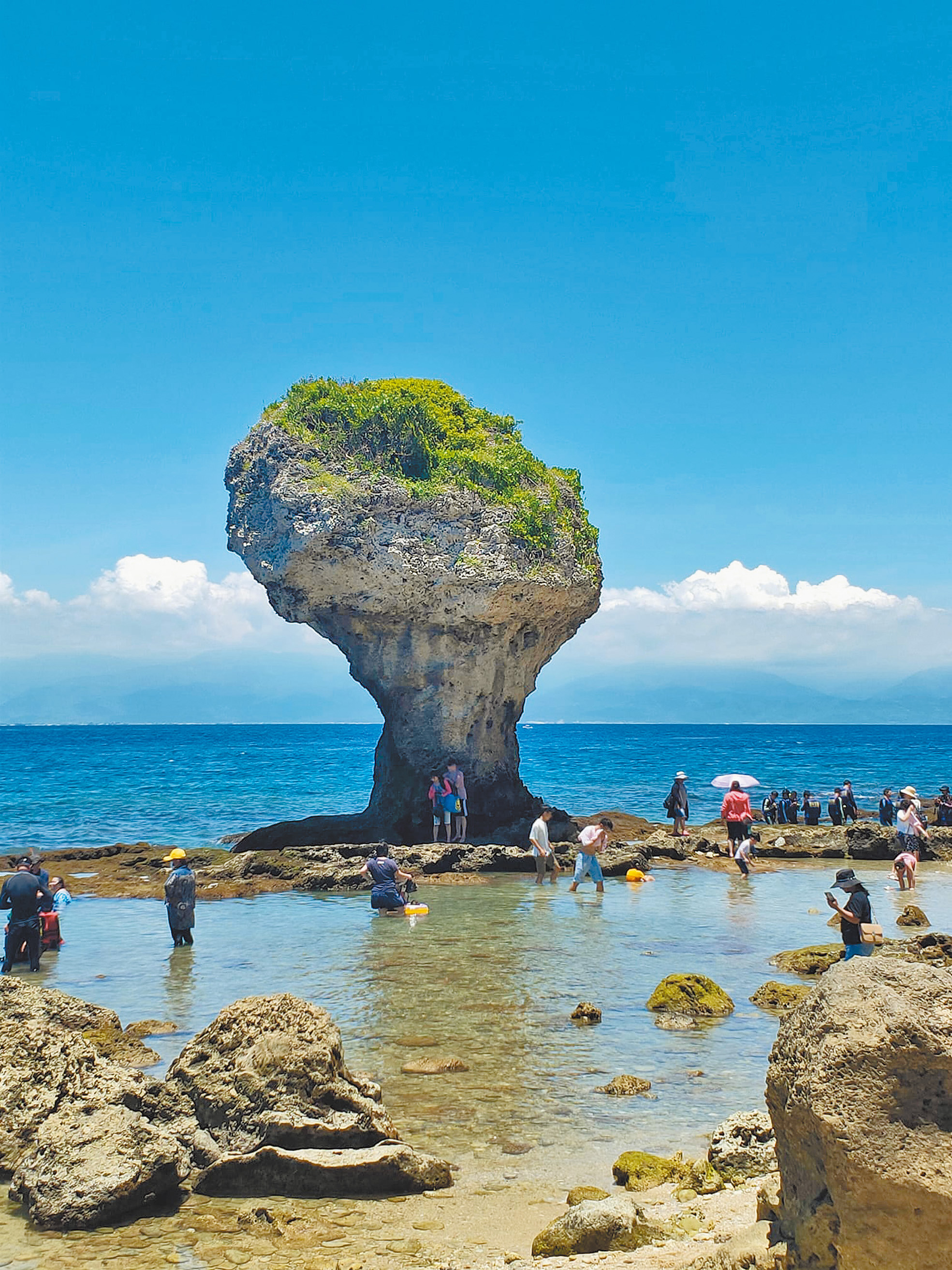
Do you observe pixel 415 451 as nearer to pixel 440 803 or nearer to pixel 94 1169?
pixel 440 803

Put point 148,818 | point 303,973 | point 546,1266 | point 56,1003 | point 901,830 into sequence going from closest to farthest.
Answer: point 546,1266
point 56,1003
point 303,973
point 901,830
point 148,818

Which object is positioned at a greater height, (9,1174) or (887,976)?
(887,976)

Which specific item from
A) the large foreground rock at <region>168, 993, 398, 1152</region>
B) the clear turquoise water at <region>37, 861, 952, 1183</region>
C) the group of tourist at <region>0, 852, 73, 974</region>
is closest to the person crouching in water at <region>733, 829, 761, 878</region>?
the clear turquoise water at <region>37, 861, 952, 1183</region>

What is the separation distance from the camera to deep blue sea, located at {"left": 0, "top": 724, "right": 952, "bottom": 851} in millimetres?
37544

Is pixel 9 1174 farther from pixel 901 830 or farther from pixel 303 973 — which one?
pixel 901 830

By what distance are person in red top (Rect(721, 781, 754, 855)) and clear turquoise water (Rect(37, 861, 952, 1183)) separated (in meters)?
2.51

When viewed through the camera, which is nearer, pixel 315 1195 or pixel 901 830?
pixel 315 1195

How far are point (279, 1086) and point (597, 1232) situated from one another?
2645mm

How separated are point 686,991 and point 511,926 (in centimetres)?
536

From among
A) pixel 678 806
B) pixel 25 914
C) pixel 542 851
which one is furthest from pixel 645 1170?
pixel 678 806

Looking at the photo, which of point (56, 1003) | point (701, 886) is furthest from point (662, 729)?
point (56, 1003)

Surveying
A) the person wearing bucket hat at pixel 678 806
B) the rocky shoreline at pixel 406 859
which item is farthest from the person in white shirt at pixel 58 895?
the person wearing bucket hat at pixel 678 806

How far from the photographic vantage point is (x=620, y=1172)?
6770mm

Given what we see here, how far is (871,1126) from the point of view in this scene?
3.93 metres
